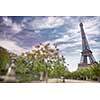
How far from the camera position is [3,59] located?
11.3 feet

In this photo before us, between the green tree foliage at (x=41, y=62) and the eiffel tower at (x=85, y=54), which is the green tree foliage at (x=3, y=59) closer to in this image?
the green tree foliage at (x=41, y=62)

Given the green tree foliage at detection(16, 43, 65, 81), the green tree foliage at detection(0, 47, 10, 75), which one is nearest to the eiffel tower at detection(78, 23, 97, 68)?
the green tree foliage at detection(16, 43, 65, 81)

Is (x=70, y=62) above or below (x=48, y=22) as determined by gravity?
below

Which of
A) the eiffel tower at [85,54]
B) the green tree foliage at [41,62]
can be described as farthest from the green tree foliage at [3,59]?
the eiffel tower at [85,54]

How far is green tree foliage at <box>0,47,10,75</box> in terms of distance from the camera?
11.2ft

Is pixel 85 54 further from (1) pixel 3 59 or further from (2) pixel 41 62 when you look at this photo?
(1) pixel 3 59

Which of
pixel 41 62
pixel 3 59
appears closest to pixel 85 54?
pixel 41 62

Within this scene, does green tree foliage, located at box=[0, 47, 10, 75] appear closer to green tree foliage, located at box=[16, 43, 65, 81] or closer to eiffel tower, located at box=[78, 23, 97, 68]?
green tree foliage, located at box=[16, 43, 65, 81]

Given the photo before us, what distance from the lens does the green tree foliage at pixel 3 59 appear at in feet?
11.2

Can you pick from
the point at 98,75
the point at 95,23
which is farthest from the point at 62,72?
the point at 95,23
